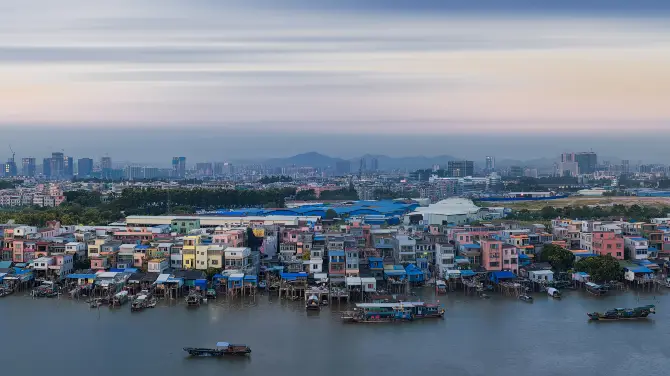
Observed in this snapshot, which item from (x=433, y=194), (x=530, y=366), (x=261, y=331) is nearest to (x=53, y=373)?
(x=261, y=331)

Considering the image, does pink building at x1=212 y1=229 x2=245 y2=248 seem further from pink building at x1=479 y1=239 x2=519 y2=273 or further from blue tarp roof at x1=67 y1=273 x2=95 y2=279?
pink building at x1=479 y1=239 x2=519 y2=273

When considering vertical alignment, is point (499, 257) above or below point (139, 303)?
above

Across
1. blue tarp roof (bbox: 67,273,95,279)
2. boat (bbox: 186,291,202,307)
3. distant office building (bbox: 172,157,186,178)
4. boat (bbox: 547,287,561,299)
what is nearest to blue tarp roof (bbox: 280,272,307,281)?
boat (bbox: 186,291,202,307)

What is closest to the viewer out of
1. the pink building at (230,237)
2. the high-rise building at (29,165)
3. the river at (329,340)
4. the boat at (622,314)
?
the river at (329,340)

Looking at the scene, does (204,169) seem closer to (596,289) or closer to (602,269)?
(602,269)

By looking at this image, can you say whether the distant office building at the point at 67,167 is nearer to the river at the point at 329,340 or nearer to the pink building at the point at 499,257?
the river at the point at 329,340

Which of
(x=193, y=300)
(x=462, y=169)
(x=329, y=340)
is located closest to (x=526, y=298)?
(x=329, y=340)

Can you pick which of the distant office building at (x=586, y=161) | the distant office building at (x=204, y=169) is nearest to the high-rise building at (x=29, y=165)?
the distant office building at (x=204, y=169)
